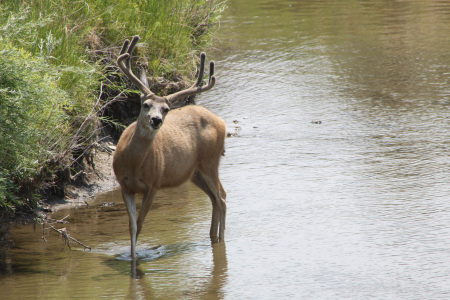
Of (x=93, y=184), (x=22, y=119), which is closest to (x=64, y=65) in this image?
(x=22, y=119)

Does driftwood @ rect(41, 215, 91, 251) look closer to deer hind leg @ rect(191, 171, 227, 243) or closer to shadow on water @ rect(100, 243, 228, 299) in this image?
shadow on water @ rect(100, 243, 228, 299)

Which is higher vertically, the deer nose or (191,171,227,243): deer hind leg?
the deer nose

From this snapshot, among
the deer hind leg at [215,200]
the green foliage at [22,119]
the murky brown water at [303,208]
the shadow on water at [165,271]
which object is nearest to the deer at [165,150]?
the deer hind leg at [215,200]

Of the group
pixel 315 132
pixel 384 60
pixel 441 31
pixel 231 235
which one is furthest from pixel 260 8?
pixel 231 235

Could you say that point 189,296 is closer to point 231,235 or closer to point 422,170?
point 231,235

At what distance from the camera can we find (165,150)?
8.50m

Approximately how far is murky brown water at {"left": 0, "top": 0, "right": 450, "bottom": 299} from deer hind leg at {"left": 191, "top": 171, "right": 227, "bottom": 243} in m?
0.14

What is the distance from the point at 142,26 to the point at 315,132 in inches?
130

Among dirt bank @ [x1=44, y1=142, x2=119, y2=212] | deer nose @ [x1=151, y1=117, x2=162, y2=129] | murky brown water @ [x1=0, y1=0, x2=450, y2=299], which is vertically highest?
deer nose @ [x1=151, y1=117, x2=162, y2=129]

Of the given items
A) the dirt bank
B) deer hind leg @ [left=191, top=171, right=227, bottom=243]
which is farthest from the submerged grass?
deer hind leg @ [left=191, top=171, right=227, bottom=243]

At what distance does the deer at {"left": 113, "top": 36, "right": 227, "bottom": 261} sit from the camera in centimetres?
794

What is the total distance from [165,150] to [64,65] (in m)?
1.67

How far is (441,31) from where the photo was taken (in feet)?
65.1

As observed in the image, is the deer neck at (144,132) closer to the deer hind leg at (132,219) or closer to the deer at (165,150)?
the deer at (165,150)
